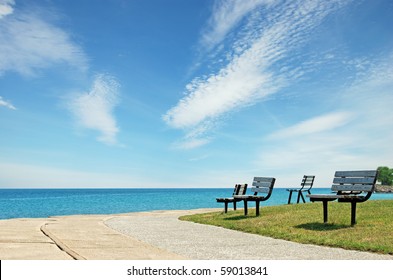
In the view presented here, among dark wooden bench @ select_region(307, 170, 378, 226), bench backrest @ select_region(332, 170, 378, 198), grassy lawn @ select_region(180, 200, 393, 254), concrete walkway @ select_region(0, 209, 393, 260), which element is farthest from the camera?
bench backrest @ select_region(332, 170, 378, 198)

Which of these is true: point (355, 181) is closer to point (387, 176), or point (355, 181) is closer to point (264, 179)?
point (264, 179)

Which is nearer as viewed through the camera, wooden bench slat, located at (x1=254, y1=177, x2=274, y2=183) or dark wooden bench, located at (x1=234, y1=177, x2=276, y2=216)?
dark wooden bench, located at (x1=234, y1=177, x2=276, y2=216)

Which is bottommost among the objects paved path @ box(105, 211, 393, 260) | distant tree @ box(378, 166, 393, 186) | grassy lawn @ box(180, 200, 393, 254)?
paved path @ box(105, 211, 393, 260)

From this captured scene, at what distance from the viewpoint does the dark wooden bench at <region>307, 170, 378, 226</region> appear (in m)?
10.3

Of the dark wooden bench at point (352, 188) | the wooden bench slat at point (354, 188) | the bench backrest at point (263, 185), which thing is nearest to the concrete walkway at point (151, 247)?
the dark wooden bench at point (352, 188)

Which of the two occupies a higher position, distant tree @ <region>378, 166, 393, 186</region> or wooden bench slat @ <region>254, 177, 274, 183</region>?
distant tree @ <region>378, 166, 393, 186</region>

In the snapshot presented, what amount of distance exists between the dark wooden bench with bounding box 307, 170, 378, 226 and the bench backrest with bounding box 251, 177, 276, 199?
2.26 m

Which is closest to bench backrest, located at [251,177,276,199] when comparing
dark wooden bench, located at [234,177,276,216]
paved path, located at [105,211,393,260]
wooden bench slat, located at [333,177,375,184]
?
dark wooden bench, located at [234,177,276,216]

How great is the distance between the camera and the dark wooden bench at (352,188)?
10258 mm

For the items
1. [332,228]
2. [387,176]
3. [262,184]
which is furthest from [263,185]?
[387,176]

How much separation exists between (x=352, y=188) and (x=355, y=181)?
0.70 ft

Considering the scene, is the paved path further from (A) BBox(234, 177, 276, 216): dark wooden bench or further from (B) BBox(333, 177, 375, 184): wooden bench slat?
(B) BBox(333, 177, 375, 184): wooden bench slat
